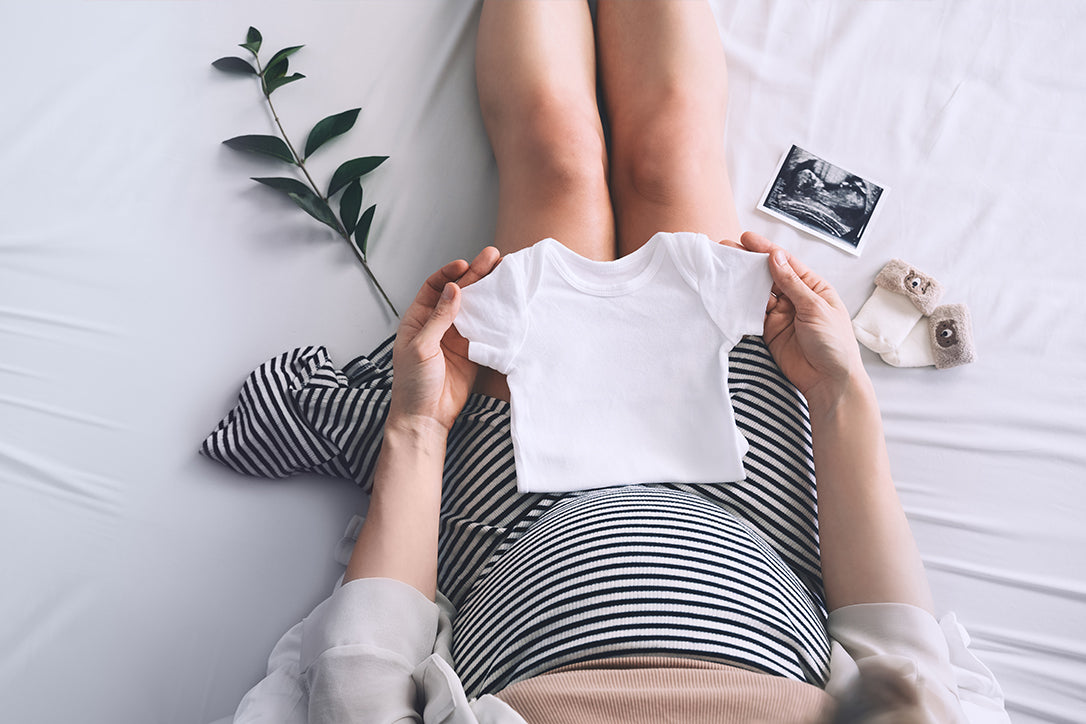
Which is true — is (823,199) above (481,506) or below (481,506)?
above

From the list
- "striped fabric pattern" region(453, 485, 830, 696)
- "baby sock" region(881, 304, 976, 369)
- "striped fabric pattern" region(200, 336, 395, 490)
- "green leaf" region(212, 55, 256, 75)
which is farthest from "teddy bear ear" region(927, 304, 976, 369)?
"green leaf" region(212, 55, 256, 75)

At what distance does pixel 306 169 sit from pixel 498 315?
49 centimetres

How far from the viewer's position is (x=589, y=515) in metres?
0.73

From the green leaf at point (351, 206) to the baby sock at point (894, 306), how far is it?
0.78 metres

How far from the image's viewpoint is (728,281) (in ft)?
2.92

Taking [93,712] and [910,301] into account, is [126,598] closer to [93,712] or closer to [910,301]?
[93,712]

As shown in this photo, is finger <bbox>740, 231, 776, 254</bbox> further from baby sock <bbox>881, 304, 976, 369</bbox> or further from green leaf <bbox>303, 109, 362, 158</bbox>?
green leaf <bbox>303, 109, 362, 158</bbox>

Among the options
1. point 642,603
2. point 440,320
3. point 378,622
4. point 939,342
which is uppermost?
point 939,342

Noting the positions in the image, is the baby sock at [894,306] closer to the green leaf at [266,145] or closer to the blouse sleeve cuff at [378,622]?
the blouse sleeve cuff at [378,622]

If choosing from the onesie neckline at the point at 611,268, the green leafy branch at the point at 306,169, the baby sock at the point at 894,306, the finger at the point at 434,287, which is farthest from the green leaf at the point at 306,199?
the baby sock at the point at 894,306

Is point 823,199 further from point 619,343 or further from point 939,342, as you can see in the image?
point 619,343

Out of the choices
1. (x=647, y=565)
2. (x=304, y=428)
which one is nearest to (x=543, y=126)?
(x=304, y=428)

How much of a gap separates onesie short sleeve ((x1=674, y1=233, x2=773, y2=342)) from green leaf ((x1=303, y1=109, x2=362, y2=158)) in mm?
593

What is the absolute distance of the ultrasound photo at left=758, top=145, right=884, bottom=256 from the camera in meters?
1.12
